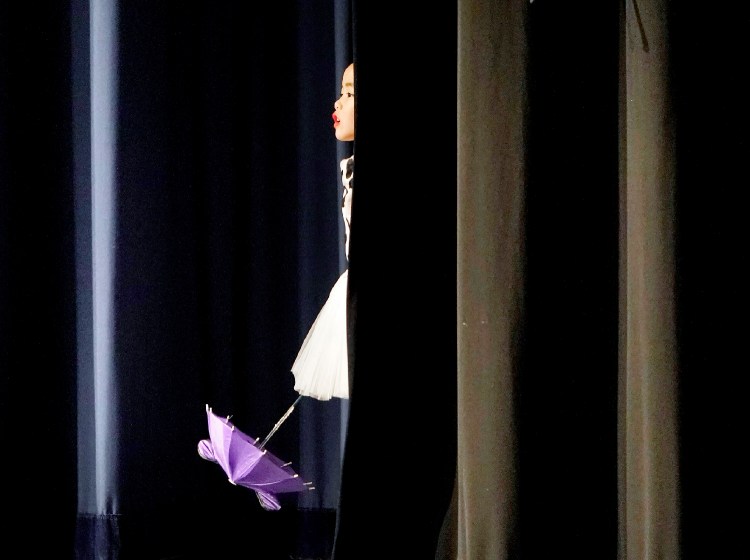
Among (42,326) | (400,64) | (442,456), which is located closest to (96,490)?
(42,326)

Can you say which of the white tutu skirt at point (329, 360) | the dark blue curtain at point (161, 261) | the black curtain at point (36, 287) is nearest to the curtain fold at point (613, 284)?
the white tutu skirt at point (329, 360)

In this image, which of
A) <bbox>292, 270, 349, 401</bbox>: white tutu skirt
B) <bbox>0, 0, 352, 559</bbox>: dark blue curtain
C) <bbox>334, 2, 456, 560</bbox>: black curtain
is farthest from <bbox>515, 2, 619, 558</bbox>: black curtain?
<bbox>0, 0, 352, 559</bbox>: dark blue curtain

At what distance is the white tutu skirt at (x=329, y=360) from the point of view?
5.18 ft

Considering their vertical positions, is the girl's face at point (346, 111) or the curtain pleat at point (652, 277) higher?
the girl's face at point (346, 111)

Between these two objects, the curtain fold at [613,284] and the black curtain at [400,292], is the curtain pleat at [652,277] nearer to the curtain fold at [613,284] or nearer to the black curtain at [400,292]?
the curtain fold at [613,284]

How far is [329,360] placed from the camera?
1.60 metres

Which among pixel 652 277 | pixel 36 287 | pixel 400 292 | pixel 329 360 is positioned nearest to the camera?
pixel 652 277

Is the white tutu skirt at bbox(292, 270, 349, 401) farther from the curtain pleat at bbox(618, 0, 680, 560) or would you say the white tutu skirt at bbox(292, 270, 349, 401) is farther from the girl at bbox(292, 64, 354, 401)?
the curtain pleat at bbox(618, 0, 680, 560)

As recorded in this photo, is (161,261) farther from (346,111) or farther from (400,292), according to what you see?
(400,292)

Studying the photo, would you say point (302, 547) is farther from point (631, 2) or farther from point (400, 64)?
point (631, 2)

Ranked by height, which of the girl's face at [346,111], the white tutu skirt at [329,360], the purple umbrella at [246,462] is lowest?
the purple umbrella at [246,462]

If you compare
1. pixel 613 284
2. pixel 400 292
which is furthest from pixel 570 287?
pixel 400 292

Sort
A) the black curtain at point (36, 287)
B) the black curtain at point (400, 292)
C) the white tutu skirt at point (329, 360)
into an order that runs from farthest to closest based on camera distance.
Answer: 1. the black curtain at point (36, 287)
2. the white tutu skirt at point (329, 360)
3. the black curtain at point (400, 292)

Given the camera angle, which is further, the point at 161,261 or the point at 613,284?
the point at 161,261
